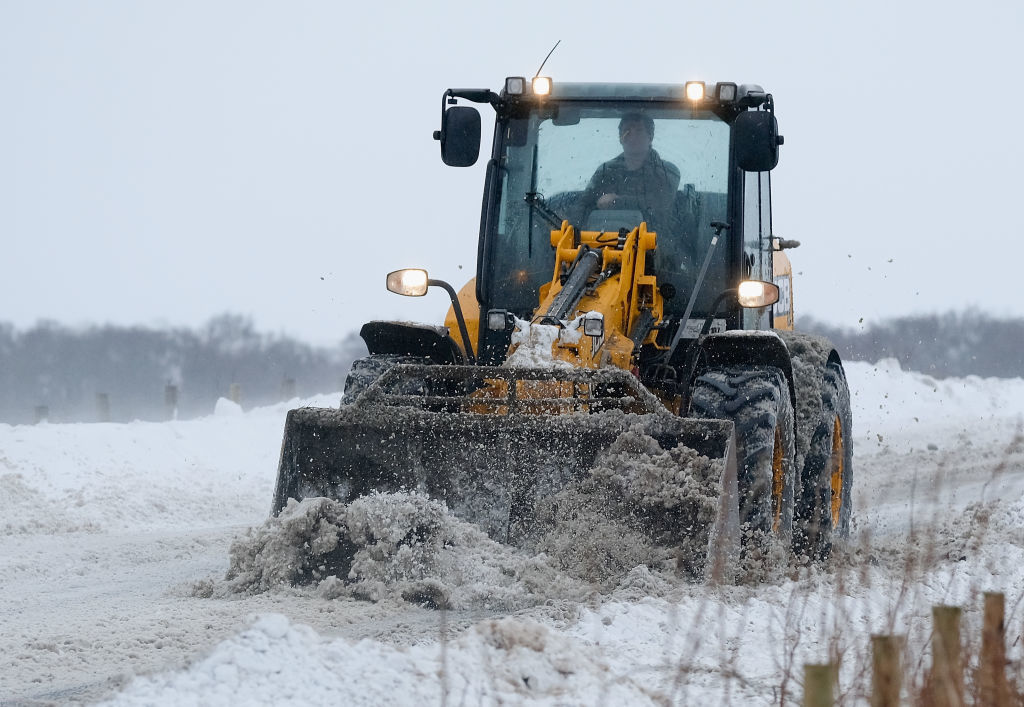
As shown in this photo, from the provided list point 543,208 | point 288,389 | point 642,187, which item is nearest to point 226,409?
point 288,389

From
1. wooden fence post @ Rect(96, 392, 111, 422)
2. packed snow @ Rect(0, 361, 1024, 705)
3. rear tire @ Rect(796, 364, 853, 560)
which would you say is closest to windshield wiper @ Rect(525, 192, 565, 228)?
rear tire @ Rect(796, 364, 853, 560)

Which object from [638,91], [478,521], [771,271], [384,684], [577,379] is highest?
[638,91]

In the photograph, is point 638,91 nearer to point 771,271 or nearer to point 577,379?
point 771,271

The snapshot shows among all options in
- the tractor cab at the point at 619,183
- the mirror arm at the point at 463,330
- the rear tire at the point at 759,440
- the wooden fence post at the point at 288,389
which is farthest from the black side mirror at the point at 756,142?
the wooden fence post at the point at 288,389

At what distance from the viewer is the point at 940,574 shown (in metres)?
5.67

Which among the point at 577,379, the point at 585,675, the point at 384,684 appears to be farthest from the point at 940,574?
the point at 384,684

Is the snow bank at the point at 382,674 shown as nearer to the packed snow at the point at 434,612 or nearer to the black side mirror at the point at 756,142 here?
the packed snow at the point at 434,612

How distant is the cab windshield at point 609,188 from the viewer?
6695 mm

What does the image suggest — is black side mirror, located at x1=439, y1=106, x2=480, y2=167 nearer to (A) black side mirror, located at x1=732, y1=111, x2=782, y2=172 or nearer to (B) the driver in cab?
(B) the driver in cab

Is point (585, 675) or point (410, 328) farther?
point (410, 328)

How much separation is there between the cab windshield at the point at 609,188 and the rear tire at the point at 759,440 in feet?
3.33

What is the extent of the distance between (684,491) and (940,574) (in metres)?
1.49

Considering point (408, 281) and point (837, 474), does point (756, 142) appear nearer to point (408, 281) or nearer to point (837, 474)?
point (408, 281)

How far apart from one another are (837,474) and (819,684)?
574 cm
